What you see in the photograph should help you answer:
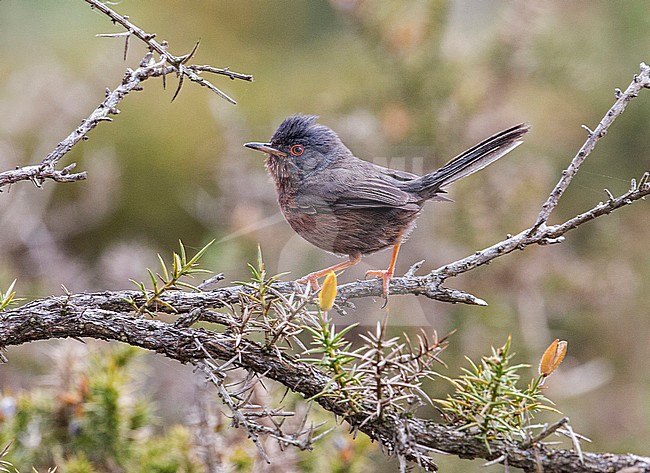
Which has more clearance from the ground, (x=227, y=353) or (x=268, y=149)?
(x=268, y=149)

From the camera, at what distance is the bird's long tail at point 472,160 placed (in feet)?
7.21

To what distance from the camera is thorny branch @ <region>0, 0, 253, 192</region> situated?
4.49ft

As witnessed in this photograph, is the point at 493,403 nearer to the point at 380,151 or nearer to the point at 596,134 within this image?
the point at 596,134

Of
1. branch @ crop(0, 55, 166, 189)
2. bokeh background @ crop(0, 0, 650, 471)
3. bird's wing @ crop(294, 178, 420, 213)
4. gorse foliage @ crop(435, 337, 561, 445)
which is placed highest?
bokeh background @ crop(0, 0, 650, 471)

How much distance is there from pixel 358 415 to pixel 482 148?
1.22 metres

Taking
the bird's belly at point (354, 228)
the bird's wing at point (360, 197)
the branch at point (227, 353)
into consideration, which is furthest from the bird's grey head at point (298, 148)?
the branch at point (227, 353)

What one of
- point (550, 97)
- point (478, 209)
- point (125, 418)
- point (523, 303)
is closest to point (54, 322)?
point (125, 418)

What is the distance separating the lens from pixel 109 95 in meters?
1.49

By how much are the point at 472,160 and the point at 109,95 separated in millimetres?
1287

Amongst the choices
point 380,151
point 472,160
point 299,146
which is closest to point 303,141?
point 299,146

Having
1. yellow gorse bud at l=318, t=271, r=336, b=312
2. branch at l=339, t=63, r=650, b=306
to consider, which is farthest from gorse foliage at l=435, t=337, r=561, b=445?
yellow gorse bud at l=318, t=271, r=336, b=312

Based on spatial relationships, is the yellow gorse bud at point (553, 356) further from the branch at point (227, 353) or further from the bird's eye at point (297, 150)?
the bird's eye at point (297, 150)

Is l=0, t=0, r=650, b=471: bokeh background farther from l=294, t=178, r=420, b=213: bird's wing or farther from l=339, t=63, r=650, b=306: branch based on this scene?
l=339, t=63, r=650, b=306: branch

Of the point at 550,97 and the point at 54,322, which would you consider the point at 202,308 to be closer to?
the point at 54,322
